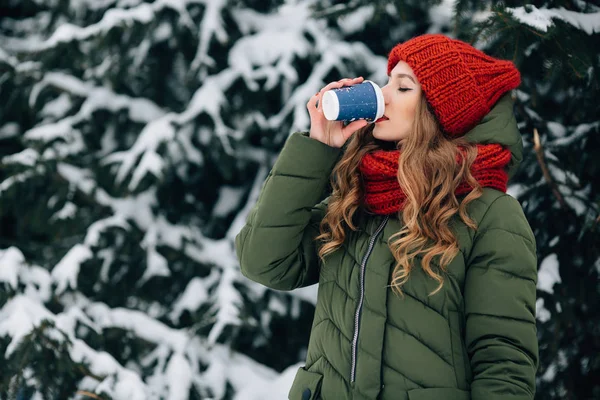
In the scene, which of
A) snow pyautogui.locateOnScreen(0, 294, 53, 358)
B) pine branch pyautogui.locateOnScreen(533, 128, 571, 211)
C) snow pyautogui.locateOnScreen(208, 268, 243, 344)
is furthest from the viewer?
snow pyautogui.locateOnScreen(208, 268, 243, 344)

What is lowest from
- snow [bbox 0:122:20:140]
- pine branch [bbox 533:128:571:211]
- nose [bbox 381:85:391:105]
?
snow [bbox 0:122:20:140]

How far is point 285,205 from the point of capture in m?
1.74

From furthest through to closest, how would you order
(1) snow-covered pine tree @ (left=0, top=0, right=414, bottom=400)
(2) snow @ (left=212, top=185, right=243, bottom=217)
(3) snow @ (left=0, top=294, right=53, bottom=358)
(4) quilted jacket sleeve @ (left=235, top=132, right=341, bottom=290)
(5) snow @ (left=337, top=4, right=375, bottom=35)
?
(2) snow @ (left=212, top=185, right=243, bottom=217)
(5) snow @ (left=337, top=4, right=375, bottom=35)
(1) snow-covered pine tree @ (left=0, top=0, right=414, bottom=400)
(3) snow @ (left=0, top=294, right=53, bottom=358)
(4) quilted jacket sleeve @ (left=235, top=132, right=341, bottom=290)

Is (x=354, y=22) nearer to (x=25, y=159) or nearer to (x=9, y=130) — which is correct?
(x=25, y=159)

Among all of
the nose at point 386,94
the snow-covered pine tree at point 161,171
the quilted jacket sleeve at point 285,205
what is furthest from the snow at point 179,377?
the nose at point 386,94

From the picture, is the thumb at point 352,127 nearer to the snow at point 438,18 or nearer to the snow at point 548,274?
the snow at point 548,274

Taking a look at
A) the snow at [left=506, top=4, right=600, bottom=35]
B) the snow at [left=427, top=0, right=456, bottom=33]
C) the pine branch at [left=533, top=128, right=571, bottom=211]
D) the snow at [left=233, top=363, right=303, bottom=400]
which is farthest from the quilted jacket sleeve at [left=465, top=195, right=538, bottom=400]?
the snow at [left=427, top=0, right=456, bottom=33]

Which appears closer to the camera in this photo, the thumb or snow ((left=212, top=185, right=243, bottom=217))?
the thumb

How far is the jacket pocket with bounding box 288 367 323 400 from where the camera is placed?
171cm

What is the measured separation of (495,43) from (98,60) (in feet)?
8.51

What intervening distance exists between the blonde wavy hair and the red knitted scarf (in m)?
0.03

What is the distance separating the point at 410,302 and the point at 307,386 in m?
0.42

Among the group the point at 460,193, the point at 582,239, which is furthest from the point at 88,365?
the point at 582,239

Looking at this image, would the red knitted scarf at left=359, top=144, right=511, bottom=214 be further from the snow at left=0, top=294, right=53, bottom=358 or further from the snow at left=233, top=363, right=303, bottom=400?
the snow at left=0, top=294, right=53, bottom=358
